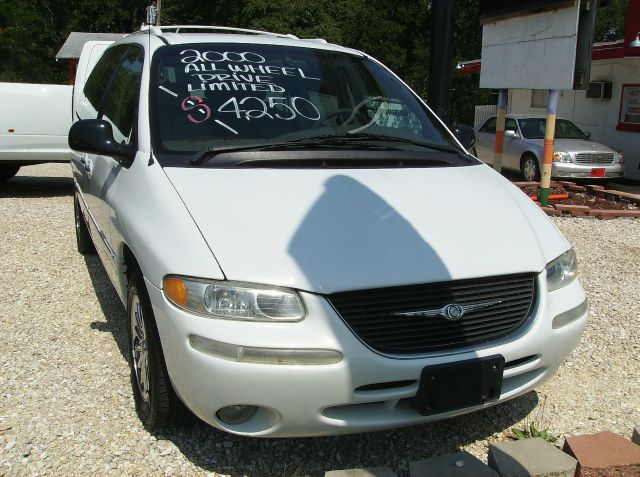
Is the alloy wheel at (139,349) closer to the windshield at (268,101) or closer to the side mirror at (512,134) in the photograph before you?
the windshield at (268,101)

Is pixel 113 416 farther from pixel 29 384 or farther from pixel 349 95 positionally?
pixel 349 95

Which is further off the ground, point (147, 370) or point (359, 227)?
point (359, 227)

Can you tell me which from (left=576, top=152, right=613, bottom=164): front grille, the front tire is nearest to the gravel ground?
the front tire

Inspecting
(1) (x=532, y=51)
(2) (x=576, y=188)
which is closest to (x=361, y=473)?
(1) (x=532, y=51)

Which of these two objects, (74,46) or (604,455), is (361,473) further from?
(74,46)

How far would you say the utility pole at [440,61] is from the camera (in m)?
6.57

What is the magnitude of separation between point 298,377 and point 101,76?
11.4 ft

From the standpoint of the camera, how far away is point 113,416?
3146 mm

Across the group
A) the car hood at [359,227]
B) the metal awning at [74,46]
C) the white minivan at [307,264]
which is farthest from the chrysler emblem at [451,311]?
the metal awning at [74,46]

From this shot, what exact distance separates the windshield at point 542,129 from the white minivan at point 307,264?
10318mm

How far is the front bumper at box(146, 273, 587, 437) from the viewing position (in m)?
2.34

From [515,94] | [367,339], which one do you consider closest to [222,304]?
[367,339]

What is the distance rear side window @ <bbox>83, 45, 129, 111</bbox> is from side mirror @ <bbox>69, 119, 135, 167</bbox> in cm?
119

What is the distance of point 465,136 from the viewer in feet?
14.0
